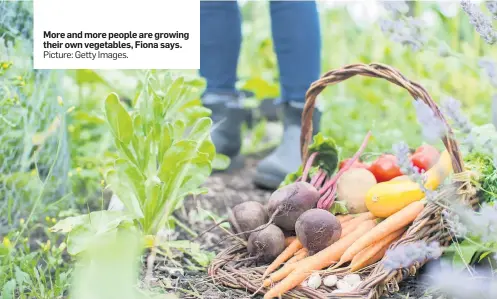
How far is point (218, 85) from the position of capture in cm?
244

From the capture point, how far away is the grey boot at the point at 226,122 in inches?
96.2

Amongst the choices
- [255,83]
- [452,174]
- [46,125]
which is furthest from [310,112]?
[255,83]

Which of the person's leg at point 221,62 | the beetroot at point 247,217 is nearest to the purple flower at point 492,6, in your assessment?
the beetroot at point 247,217

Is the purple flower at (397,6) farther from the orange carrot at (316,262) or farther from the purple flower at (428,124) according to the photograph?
the orange carrot at (316,262)

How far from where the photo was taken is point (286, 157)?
90.3 inches

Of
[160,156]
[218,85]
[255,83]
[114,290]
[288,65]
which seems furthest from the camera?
[255,83]

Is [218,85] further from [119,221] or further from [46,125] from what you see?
[119,221]

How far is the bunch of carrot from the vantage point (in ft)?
4.46

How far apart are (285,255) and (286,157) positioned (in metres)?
0.88

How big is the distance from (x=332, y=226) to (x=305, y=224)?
6cm

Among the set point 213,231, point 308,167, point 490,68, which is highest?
point 490,68

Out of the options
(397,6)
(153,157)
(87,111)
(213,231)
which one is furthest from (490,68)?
(87,111)

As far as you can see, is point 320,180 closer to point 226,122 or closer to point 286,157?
point 286,157

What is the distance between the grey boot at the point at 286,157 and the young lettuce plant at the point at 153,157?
66cm
